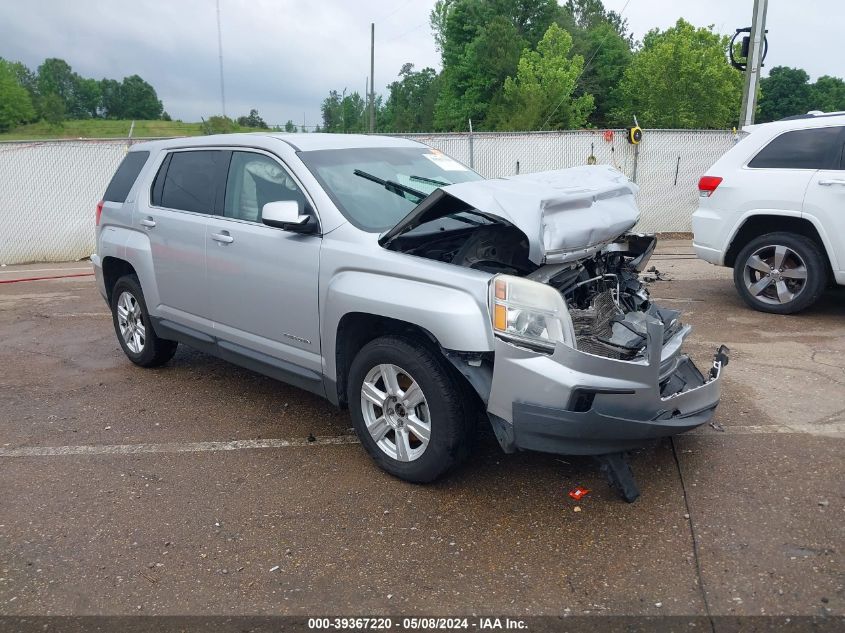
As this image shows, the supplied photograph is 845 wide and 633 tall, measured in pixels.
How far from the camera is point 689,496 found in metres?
3.62

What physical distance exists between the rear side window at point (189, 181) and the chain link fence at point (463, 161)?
29.9 feet

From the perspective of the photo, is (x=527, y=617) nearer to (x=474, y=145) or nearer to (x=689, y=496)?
(x=689, y=496)

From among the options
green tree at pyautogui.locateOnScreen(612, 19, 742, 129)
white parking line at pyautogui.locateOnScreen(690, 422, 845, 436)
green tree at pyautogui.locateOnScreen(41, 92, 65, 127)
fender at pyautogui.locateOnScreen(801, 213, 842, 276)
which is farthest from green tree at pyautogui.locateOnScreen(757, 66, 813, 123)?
white parking line at pyautogui.locateOnScreen(690, 422, 845, 436)

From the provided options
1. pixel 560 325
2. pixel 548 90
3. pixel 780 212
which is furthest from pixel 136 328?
pixel 548 90

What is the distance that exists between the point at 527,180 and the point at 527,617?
231 cm

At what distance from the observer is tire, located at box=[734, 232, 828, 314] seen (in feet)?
22.1

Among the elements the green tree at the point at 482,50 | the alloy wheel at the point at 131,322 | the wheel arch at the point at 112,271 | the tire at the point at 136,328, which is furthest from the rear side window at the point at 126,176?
the green tree at the point at 482,50

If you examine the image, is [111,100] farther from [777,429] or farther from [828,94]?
[777,429]

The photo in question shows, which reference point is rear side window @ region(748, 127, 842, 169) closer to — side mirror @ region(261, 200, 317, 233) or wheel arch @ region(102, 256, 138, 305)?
side mirror @ region(261, 200, 317, 233)

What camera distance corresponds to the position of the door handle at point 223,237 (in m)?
4.63

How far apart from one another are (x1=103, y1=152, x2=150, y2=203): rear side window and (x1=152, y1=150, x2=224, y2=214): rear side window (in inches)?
14.3

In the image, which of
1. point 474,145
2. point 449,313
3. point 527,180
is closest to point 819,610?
point 449,313

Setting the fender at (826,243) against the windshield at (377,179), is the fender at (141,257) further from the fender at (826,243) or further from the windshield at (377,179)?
the fender at (826,243)

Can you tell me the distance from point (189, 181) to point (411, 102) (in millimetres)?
89582
